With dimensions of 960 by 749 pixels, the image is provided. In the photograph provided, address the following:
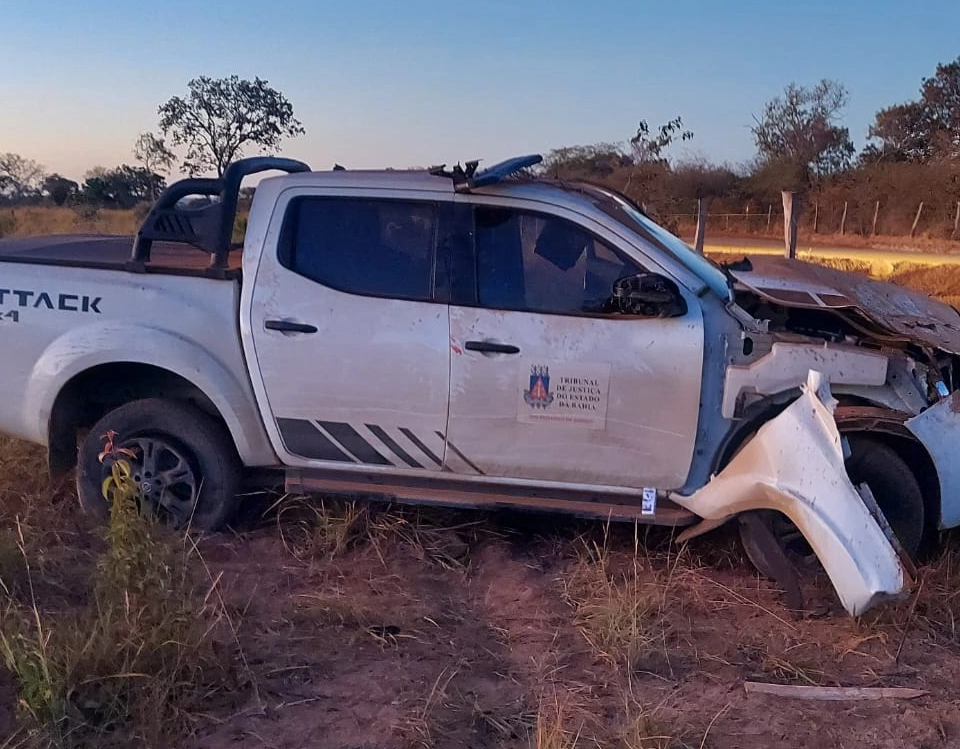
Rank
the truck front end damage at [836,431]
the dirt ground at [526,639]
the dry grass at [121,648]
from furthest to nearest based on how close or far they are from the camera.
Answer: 1. the truck front end damage at [836,431]
2. the dirt ground at [526,639]
3. the dry grass at [121,648]

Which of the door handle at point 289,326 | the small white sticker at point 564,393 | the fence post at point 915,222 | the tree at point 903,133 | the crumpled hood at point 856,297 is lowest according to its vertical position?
the small white sticker at point 564,393

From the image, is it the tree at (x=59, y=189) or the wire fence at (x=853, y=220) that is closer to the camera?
the wire fence at (x=853, y=220)

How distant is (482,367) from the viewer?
14.8 feet

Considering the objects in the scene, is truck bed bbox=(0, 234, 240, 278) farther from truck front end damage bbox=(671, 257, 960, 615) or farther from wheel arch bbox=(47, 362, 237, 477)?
truck front end damage bbox=(671, 257, 960, 615)

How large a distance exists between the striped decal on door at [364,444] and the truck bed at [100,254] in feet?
2.74

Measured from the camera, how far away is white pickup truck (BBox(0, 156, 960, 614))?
4.44m

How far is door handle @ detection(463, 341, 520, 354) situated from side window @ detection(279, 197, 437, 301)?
13.1 inches

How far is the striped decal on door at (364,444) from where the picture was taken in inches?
183

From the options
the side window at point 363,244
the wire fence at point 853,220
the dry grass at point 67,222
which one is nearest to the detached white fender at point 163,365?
the side window at point 363,244

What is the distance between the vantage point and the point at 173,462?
4938 millimetres

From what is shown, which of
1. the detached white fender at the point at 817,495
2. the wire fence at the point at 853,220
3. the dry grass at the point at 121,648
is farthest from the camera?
the wire fence at the point at 853,220

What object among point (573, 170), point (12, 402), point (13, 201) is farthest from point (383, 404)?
point (13, 201)

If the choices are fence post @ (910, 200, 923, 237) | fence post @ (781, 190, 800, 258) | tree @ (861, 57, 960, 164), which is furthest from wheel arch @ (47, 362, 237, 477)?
tree @ (861, 57, 960, 164)

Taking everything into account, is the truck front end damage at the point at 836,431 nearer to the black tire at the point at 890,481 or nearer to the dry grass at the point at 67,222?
the black tire at the point at 890,481
